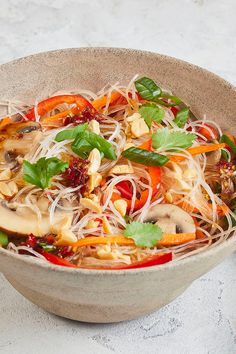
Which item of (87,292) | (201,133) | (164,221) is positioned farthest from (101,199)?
(201,133)

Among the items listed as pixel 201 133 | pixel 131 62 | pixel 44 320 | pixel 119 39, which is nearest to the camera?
pixel 44 320

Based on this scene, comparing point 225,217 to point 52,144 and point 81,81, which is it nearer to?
point 52,144

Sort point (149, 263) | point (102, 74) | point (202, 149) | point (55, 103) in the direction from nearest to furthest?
point (149, 263), point (202, 149), point (55, 103), point (102, 74)

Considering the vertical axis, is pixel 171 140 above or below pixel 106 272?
above

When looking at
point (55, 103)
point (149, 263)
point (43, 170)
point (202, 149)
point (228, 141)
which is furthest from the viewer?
point (55, 103)

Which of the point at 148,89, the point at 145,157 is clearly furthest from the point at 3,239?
the point at 148,89

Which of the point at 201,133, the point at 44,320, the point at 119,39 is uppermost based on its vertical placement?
the point at 201,133

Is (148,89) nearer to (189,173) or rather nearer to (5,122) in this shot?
(189,173)

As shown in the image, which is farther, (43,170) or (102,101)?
(102,101)
